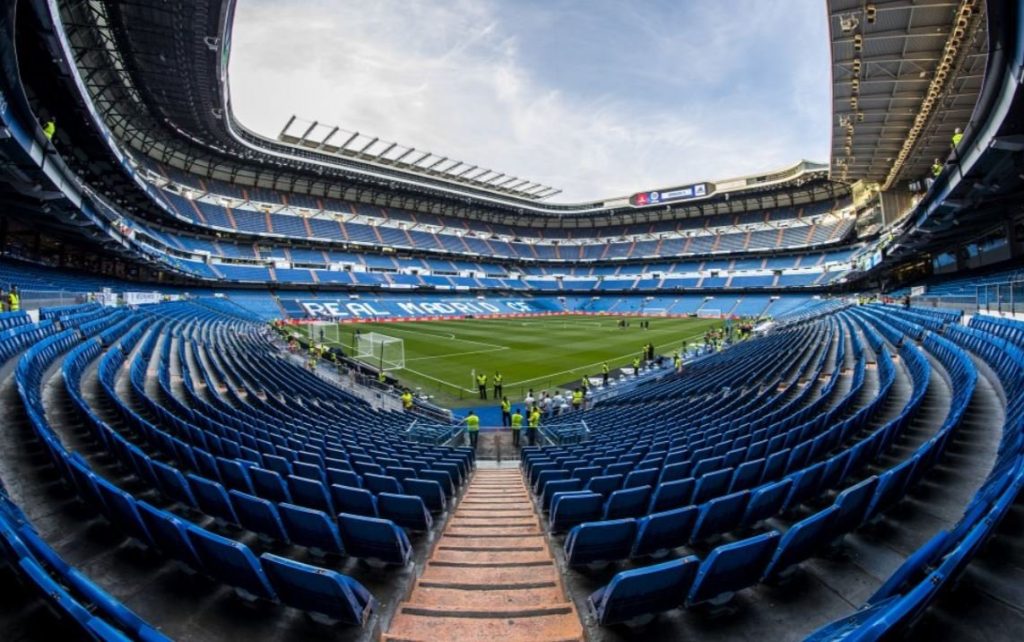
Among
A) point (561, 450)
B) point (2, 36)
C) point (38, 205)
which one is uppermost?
point (2, 36)

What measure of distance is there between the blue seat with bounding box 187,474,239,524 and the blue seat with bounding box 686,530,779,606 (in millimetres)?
4316

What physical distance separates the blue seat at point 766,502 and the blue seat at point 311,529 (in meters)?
3.94

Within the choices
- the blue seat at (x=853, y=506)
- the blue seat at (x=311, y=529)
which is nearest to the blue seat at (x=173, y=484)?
the blue seat at (x=311, y=529)

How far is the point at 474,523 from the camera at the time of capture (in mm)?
6270

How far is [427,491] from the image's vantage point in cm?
604

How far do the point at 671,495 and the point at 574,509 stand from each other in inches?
43.4

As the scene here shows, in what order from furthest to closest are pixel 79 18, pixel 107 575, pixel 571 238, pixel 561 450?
pixel 571 238, pixel 79 18, pixel 561 450, pixel 107 575

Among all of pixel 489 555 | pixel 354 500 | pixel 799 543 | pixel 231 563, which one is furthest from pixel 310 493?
pixel 799 543

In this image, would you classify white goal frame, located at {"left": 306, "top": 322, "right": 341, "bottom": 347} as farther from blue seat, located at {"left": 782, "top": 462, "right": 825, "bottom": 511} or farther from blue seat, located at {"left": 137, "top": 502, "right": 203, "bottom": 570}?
blue seat, located at {"left": 782, "top": 462, "right": 825, "bottom": 511}

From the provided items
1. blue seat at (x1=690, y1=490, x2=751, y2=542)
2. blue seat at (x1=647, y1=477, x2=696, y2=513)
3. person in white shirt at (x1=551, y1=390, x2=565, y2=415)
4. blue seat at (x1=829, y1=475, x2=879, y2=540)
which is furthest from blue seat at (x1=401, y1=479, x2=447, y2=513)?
person in white shirt at (x1=551, y1=390, x2=565, y2=415)

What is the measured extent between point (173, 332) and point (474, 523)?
67.6 feet

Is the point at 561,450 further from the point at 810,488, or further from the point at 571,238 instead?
the point at 571,238

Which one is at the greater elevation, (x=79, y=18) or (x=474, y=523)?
(x=79, y=18)

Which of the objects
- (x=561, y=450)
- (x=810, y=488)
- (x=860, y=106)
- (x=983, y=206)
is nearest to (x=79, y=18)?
(x=561, y=450)
